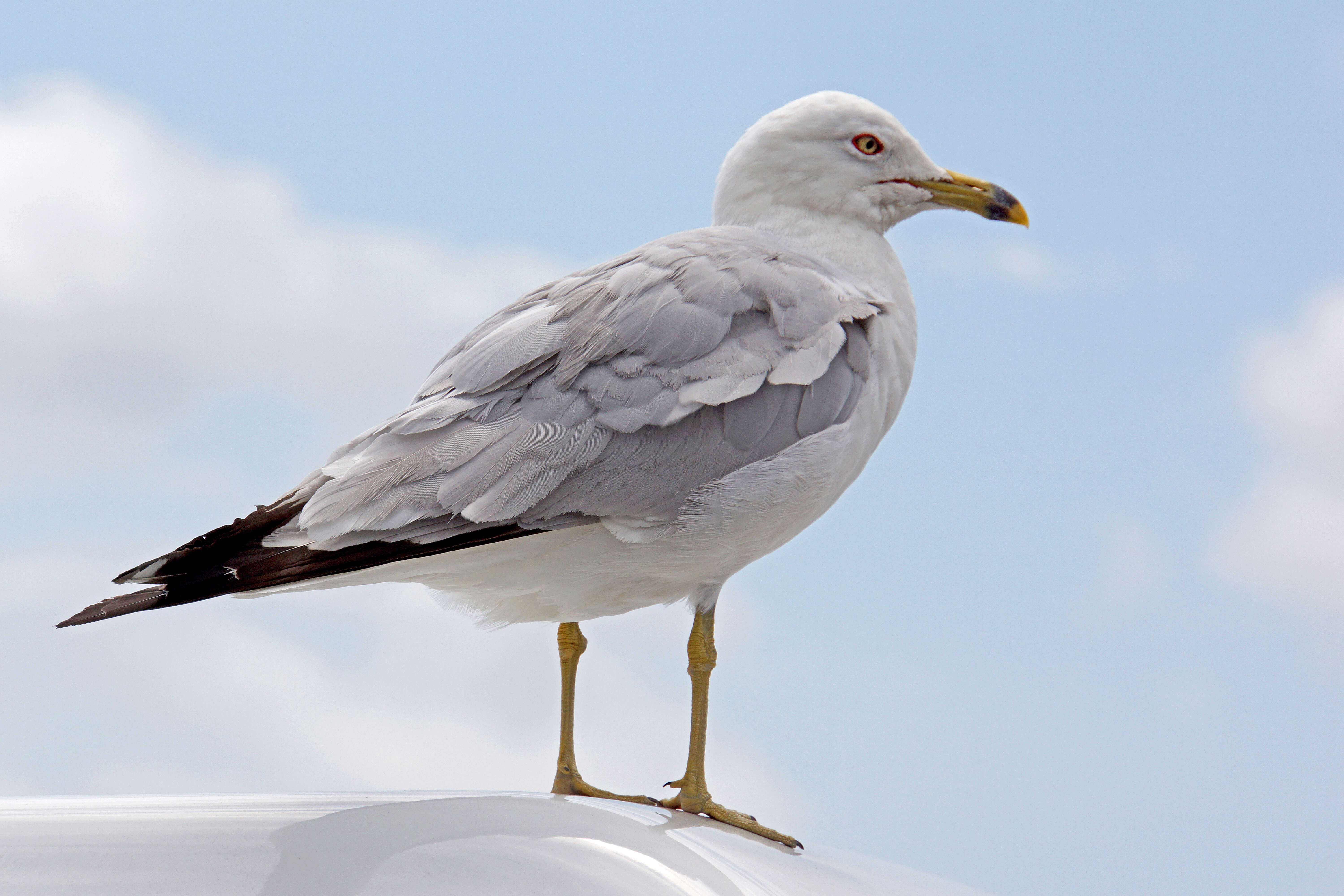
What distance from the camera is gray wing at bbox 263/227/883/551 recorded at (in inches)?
81.7

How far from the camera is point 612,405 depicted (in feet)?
7.20

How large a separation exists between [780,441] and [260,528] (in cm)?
94

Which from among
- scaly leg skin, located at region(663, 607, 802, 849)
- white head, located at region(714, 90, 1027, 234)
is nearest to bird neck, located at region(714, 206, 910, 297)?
white head, located at region(714, 90, 1027, 234)

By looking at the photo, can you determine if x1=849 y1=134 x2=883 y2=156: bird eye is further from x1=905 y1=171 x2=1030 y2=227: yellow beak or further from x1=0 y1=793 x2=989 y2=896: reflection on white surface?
x1=0 y1=793 x2=989 y2=896: reflection on white surface

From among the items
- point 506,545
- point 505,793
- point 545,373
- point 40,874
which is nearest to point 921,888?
point 505,793

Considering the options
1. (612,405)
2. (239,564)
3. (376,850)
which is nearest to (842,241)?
(612,405)

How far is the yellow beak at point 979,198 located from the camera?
296cm

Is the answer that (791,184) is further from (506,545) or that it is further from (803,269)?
(506,545)

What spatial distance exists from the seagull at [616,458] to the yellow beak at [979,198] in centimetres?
44

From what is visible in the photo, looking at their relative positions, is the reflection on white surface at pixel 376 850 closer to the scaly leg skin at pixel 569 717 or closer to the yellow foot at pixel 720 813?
the yellow foot at pixel 720 813

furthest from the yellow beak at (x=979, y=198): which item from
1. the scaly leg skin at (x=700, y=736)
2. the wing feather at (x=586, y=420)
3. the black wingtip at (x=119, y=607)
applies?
the black wingtip at (x=119, y=607)

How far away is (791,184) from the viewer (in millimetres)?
2828

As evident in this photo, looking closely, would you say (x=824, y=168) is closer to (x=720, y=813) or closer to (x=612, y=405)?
(x=612, y=405)

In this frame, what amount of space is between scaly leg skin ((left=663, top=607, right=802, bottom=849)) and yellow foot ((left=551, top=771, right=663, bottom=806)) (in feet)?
0.48
